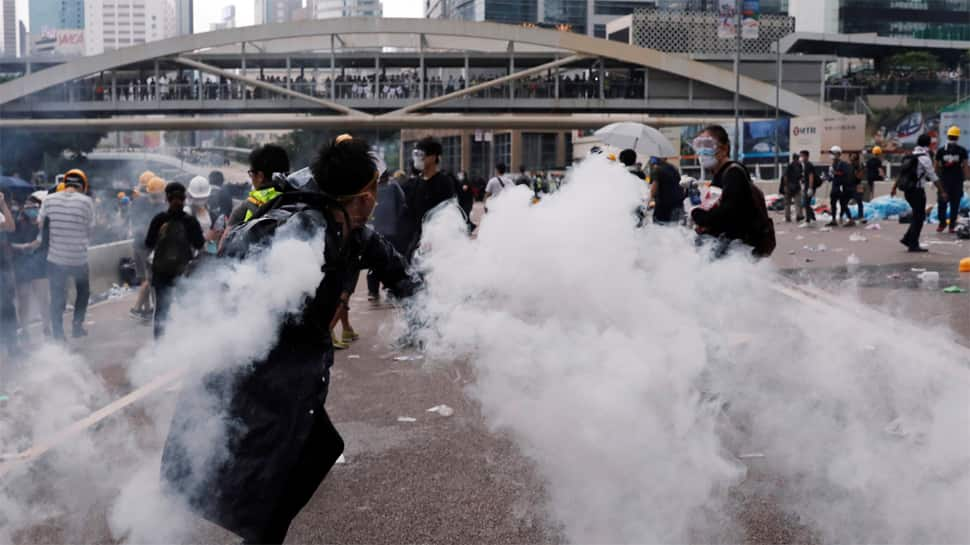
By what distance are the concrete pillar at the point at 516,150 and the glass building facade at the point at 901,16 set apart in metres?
40.0

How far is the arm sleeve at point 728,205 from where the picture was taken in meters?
6.56

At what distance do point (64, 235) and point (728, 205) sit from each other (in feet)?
22.4

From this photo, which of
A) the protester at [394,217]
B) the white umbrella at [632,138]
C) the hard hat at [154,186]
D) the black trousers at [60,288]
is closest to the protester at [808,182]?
the white umbrella at [632,138]

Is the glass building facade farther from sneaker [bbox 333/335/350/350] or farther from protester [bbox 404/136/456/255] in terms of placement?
sneaker [bbox 333/335/350/350]

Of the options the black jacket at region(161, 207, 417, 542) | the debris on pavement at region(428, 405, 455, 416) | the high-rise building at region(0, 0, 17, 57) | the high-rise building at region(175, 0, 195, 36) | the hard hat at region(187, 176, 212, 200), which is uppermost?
the high-rise building at region(175, 0, 195, 36)

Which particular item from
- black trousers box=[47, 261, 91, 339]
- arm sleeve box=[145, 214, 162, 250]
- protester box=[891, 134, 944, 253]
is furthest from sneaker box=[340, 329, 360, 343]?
protester box=[891, 134, 944, 253]

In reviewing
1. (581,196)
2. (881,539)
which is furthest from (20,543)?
(881,539)

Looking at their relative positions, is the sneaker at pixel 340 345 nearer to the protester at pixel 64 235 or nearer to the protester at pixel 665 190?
the protester at pixel 64 235

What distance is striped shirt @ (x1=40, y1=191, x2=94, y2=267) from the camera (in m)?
10.3

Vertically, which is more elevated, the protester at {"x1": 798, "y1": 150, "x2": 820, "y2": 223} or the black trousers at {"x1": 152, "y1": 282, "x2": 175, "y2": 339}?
the protester at {"x1": 798, "y1": 150, "x2": 820, "y2": 223}

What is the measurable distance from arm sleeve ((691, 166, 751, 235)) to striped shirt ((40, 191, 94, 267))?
656cm

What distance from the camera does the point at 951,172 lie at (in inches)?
741

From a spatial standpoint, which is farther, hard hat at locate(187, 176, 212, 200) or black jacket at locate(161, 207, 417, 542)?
hard hat at locate(187, 176, 212, 200)

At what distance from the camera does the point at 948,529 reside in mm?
4242
